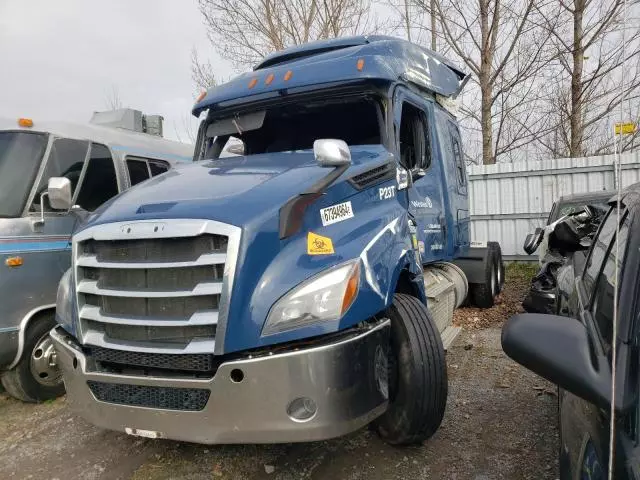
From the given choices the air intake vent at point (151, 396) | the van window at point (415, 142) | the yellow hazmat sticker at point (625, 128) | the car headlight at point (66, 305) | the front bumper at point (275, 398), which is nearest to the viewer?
the yellow hazmat sticker at point (625, 128)

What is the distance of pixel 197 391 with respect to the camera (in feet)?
8.31

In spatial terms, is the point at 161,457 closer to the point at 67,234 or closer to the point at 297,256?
the point at 297,256

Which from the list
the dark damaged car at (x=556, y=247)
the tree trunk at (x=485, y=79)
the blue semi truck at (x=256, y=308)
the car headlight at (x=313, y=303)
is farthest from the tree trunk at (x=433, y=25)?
the car headlight at (x=313, y=303)

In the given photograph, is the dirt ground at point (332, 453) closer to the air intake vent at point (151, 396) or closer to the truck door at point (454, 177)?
the air intake vent at point (151, 396)

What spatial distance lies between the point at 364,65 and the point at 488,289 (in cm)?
484

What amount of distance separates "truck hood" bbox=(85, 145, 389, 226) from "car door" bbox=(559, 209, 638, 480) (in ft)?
5.14

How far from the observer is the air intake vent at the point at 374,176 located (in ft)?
10.7

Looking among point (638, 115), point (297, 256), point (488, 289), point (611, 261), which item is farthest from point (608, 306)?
point (488, 289)

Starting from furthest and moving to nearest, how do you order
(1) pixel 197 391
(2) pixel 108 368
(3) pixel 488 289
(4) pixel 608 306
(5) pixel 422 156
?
(3) pixel 488 289 < (5) pixel 422 156 < (2) pixel 108 368 < (1) pixel 197 391 < (4) pixel 608 306

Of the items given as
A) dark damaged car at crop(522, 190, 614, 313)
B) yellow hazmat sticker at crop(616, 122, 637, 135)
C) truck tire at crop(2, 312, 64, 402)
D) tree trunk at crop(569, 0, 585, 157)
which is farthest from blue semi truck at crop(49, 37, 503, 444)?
tree trunk at crop(569, 0, 585, 157)

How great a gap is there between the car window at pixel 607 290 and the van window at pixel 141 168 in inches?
207

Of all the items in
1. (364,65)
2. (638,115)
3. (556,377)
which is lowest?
(556,377)

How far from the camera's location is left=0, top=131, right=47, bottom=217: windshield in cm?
453

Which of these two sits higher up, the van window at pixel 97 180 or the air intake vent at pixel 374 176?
the van window at pixel 97 180
